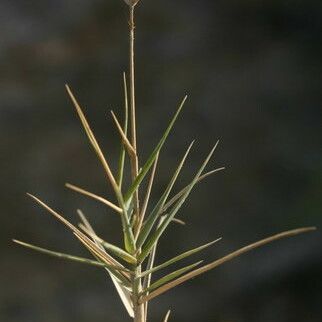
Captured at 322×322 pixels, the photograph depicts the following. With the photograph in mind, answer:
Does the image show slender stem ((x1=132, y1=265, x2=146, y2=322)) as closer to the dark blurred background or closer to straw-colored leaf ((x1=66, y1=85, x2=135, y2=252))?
straw-colored leaf ((x1=66, y1=85, x2=135, y2=252))

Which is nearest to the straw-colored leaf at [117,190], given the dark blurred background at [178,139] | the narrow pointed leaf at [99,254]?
the narrow pointed leaf at [99,254]

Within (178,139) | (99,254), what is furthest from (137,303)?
(178,139)

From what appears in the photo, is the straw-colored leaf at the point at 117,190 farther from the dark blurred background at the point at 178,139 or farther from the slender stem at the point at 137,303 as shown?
the dark blurred background at the point at 178,139

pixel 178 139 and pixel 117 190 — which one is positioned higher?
pixel 117 190

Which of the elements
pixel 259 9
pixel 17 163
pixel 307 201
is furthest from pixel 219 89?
pixel 17 163

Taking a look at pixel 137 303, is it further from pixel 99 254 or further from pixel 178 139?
pixel 178 139

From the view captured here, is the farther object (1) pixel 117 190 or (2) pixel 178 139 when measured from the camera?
(2) pixel 178 139

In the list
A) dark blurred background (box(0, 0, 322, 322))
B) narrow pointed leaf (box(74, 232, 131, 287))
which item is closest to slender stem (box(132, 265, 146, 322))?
narrow pointed leaf (box(74, 232, 131, 287))

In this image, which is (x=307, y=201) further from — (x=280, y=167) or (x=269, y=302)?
(x=269, y=302)
